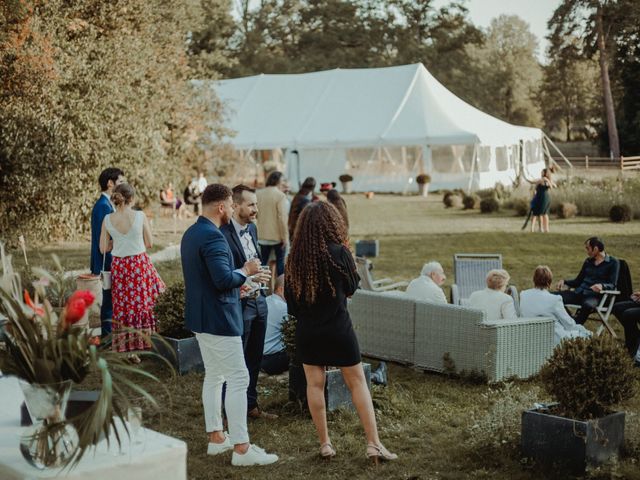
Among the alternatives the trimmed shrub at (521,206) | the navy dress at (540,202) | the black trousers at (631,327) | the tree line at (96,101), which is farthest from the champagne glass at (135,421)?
the trimmed shrub at (521,206)

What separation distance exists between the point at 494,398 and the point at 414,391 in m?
0.67

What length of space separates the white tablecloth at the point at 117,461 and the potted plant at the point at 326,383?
3119 millimetres

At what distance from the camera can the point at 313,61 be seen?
5144cm

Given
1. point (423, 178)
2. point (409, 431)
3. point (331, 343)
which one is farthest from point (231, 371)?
point (423, 178)

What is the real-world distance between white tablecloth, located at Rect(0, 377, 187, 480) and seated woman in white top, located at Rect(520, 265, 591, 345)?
5.38 meters

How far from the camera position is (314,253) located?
5156 mm

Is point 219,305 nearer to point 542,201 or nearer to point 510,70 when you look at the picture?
point 542,201

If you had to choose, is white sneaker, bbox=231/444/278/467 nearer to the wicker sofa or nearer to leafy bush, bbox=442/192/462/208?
the wicker sofa

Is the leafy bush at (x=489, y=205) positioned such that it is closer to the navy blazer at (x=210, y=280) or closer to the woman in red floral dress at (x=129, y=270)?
the woman in red floral dress at (x=129, y=270)

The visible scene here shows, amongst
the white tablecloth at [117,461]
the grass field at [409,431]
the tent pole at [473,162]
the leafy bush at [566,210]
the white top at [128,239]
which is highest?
the tent pole at [473,162]

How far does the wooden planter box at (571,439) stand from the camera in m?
5.13

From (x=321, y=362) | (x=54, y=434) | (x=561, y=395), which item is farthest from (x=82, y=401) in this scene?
(x=561, y=395)

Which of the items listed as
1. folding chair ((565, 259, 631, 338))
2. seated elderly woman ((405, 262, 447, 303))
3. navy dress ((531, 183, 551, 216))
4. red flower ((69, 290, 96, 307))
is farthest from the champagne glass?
navy dress ((531, 183, 551, 216))

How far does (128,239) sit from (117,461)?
495 cm
